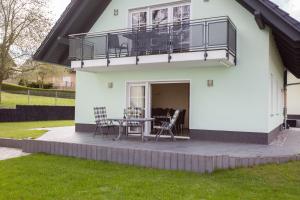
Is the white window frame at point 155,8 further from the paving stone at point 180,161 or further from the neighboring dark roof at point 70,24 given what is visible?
the paving stone at point 180,161

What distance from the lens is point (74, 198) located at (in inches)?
222

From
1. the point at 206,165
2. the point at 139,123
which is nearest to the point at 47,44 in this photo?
the point at 139,123

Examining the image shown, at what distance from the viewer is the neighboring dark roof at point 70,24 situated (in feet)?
44.7

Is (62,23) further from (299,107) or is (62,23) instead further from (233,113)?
(299,107)

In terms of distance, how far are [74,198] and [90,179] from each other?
125 cm

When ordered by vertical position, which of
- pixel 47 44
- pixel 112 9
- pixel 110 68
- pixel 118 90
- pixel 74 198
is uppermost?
pixel 112 9

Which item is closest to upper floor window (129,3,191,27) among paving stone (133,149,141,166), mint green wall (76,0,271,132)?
mint green wall (76,0,271,132)

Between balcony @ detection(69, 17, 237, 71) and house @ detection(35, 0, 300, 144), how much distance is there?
33 millimetres

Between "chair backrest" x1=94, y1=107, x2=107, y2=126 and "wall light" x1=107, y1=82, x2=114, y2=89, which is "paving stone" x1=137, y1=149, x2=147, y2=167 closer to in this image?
"chair backrest" x1=94, y1=107, x2=107, y2=126

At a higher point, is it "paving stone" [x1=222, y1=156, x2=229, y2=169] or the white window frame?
the white window frame

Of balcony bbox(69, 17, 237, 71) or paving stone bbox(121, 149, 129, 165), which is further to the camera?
balcony bbox(69, 17, 237, 71)

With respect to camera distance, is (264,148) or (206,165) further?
(264,148)

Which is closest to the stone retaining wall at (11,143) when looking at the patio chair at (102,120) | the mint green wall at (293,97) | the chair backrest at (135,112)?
the patio chair at (102,120)

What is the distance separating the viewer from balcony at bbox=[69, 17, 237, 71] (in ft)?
34.8
